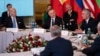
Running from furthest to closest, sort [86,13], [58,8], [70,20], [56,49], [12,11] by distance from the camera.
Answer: [58,8]
[70,20]
[12,11]
[86,13]
[56,49]

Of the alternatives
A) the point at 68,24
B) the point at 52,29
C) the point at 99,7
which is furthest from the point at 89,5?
the point at 52,29

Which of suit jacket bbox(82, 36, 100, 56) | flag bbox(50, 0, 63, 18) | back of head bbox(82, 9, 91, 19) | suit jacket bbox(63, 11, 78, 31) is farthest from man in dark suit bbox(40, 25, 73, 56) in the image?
flag bbox(50, 0, 63, 18)

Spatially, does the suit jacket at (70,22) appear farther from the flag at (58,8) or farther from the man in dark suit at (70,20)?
the flag at (58,8)

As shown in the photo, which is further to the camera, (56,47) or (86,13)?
(86,13)

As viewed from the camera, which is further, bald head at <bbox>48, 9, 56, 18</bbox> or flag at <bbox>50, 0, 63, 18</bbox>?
flag at <bbox>50, 0, 63, 18</bbox>

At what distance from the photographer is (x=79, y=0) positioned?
10102mm

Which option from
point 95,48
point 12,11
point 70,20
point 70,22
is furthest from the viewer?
point 70,20

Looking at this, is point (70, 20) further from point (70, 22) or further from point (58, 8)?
point (58, 8)

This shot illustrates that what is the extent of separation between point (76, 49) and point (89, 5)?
17.7 feet

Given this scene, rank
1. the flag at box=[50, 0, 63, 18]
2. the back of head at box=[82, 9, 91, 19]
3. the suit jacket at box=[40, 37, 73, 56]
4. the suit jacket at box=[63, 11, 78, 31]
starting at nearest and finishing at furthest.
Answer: the suit jacket at box=[40, 37, 73, 56], the back of head at box=[82, 9, 91, 19], the suit jacket at box=[63, 11, 78, 31], the flag at box=[50, 0, 63, 18]

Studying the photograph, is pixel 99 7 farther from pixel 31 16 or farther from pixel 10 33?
pixel 10 33

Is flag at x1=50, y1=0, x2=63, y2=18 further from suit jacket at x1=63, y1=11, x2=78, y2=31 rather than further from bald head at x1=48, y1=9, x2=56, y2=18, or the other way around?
bald head at x1=48, y1=9, x2=56, y2=18

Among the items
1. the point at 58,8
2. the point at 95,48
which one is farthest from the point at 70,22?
the point at 95,48

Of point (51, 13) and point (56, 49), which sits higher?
point (51, 13)
